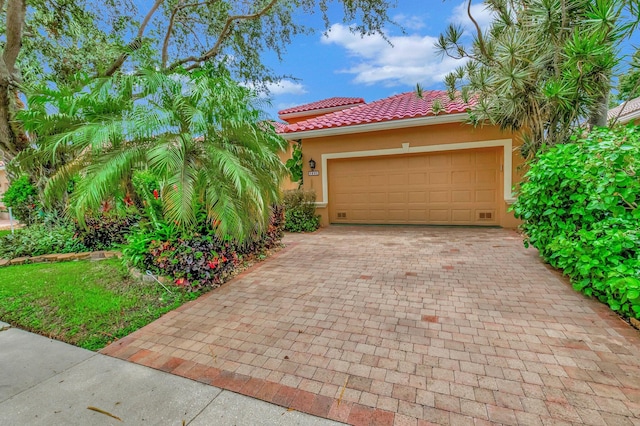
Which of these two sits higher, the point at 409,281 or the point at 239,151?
the point at 239,151

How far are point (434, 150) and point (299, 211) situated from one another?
4383mm

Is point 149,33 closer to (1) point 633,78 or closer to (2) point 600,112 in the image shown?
(2) point 600,112

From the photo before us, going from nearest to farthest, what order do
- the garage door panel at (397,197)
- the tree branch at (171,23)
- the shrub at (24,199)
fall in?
the shrub at (24,199), the tree branch at (171,23), the garage door panel at (397,197)

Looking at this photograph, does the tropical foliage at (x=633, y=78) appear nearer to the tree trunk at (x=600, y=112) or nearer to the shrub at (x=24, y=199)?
the tree trunk at (x=600, y=112)

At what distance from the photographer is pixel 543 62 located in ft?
19.1

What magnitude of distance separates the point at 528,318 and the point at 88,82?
664 cm

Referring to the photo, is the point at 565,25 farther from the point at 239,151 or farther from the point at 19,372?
the point at 19,372

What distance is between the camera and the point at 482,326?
10.6 feet

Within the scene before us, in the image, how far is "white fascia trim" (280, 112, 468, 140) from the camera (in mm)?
8094

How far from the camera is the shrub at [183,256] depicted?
4.55 metres

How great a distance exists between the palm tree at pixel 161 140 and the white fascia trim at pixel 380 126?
4670 mm

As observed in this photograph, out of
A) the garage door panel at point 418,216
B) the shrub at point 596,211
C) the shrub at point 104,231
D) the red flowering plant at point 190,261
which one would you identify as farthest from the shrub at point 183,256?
the garage door panel at point 418,216

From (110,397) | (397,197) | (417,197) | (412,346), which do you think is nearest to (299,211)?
(397,197)

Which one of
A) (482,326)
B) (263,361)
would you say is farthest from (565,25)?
(263,361)
